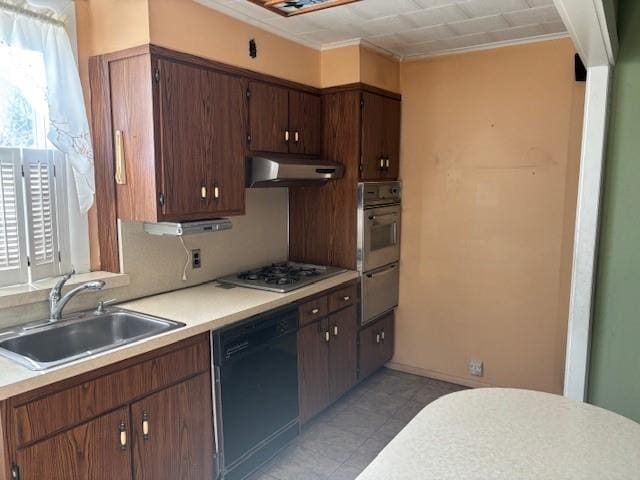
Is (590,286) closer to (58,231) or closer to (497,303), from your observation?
(497,303)

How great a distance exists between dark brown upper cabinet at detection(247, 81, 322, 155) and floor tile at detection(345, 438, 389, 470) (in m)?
1.85

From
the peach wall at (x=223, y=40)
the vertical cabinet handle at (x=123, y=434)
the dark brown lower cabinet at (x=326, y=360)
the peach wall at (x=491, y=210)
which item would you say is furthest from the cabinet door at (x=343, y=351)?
the peach wall at (x=223, y=40)

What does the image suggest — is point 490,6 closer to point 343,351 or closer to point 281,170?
point 281,170

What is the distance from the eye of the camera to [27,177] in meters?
2.23

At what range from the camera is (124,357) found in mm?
1857

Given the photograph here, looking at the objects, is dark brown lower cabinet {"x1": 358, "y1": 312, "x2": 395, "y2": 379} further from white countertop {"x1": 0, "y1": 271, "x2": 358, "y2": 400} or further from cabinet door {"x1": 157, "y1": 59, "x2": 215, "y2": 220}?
cabinet door {"x1": 157, "y1": 59, "x2": 215, "y2": 220}

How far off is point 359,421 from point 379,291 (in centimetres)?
94

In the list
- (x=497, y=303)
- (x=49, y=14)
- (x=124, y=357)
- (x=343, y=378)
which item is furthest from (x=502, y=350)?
(x=49, y=14)

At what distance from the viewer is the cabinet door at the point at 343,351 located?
3.13 m

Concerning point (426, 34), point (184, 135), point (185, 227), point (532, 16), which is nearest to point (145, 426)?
point (185, 227)

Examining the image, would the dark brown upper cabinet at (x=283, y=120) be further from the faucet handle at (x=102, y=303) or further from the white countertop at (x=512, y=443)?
the white countertop at (x=512, y=443)

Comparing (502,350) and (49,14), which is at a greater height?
(49,14)

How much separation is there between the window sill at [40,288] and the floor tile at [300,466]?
Result: 1272mm

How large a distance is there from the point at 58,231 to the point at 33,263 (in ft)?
0.64
